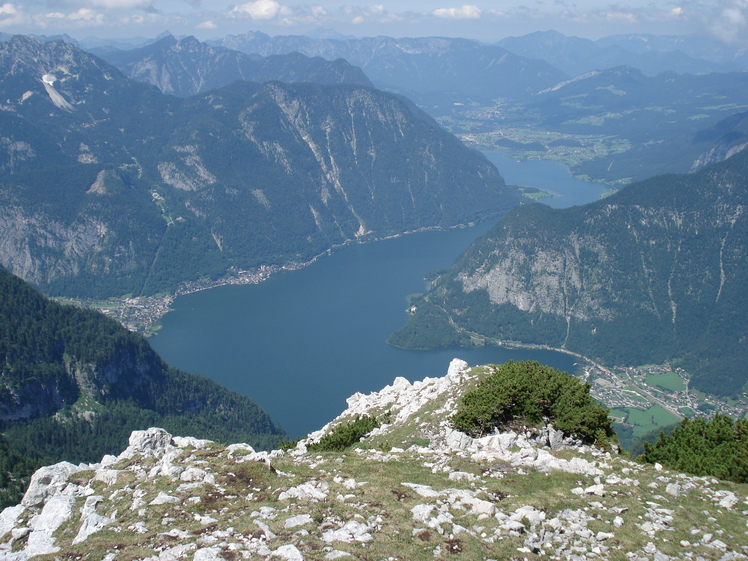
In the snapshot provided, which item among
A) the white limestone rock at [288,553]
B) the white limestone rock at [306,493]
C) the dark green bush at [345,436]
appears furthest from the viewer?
the dark green bush at [345,436]

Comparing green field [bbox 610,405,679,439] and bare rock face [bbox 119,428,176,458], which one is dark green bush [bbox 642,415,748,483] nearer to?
bare rock face [bbox 119,428,176,458]

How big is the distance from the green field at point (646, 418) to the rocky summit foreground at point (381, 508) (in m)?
124

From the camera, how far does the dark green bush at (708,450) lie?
39.1 m

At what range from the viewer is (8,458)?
76.9 m

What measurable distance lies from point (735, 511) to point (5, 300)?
145 metres

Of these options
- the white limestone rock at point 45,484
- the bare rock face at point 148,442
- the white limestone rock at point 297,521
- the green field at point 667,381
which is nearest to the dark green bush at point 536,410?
the white limestone rock at point 297,521

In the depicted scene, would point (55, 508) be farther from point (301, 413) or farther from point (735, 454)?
point (301, 413)

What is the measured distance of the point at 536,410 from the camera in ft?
156

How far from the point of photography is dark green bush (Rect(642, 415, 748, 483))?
39.1m

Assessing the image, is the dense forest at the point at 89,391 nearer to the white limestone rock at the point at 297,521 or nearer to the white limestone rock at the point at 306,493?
the white limestone rock at the point at 306,493

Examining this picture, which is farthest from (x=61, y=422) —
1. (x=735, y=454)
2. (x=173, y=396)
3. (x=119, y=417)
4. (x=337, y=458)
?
(x=735, y=454)

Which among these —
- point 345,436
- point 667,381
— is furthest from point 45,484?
point 667,381

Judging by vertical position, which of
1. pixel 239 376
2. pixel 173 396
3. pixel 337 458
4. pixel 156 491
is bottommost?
pixel 239 376

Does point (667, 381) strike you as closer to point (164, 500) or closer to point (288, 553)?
point (164, 500)
